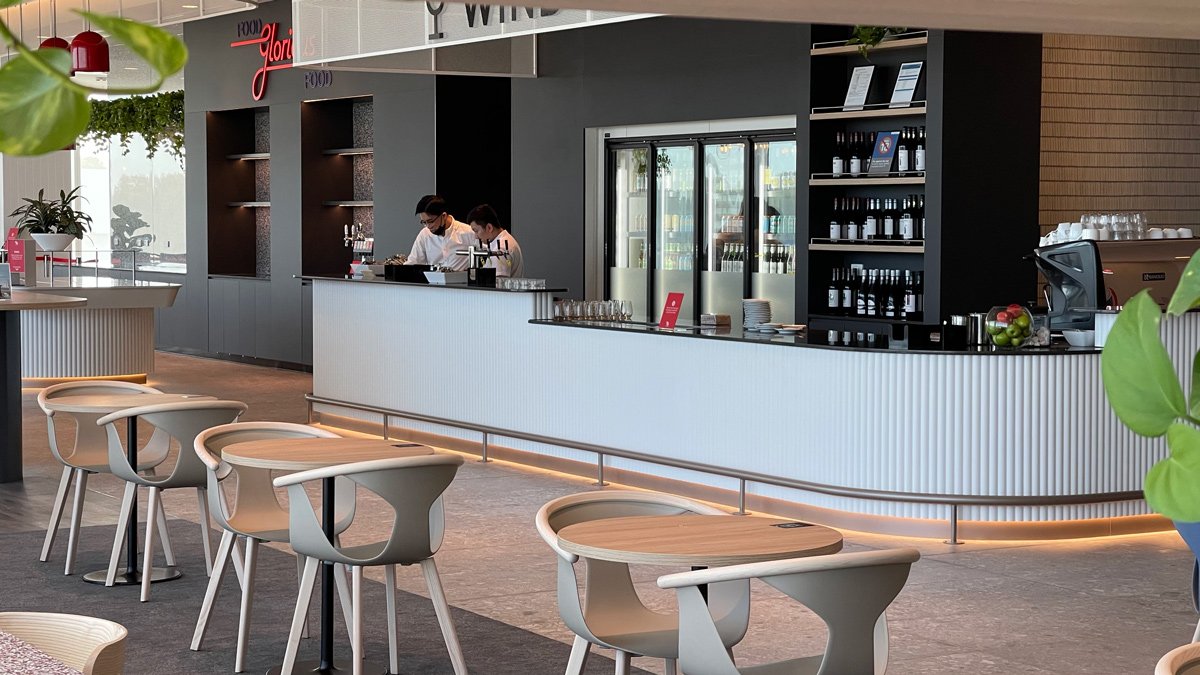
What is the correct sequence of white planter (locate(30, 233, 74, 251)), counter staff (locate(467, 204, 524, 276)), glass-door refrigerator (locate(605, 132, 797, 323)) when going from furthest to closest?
white planter (locate(30, 233, 74, 251))
counter staff (locate(467, 204, 524, 276))
glass-door refrigerator (locate(605, 132, 797, 323))

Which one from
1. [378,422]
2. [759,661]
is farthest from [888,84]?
[759,661]

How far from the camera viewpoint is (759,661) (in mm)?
4852

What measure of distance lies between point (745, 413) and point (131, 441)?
10.0ft

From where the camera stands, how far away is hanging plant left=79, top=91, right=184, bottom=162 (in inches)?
678

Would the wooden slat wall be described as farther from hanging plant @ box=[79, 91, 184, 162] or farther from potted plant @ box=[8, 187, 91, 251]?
hanging plant @ box=[79, 91, 184, 162]

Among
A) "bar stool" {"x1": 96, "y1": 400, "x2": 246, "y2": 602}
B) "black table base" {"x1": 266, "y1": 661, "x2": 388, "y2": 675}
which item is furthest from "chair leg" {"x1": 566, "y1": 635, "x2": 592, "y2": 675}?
"bar stool" {"x1": 96, "y1": 400, "x2": 246, "y2": 602}

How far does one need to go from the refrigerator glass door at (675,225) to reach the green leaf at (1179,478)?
34.0 ft

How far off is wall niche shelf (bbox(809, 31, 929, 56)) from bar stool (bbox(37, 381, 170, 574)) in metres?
5.00

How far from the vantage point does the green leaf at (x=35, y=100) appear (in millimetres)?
362

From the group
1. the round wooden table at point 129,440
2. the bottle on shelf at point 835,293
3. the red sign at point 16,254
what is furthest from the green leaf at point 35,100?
the red sign at point 16,254

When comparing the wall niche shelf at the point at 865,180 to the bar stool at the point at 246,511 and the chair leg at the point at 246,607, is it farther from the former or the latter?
the chair leg at the point at 246,607

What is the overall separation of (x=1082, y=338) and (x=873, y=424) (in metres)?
1.15

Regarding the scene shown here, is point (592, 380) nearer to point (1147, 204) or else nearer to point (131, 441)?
point (131, 441)

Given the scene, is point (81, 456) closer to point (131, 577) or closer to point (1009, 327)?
point (131, 577)
